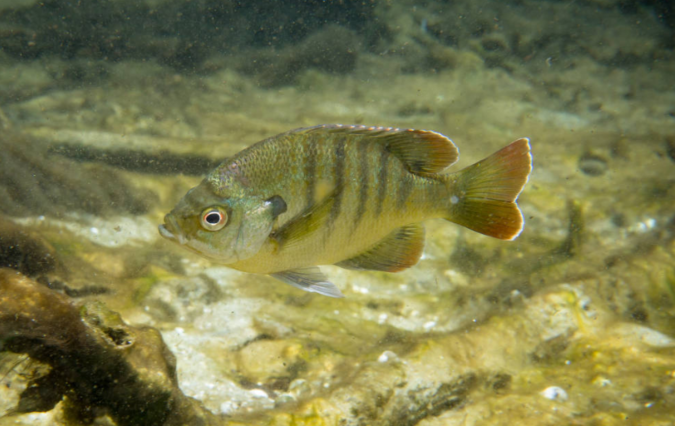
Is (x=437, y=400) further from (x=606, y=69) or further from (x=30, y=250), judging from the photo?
(x=606, y=69)

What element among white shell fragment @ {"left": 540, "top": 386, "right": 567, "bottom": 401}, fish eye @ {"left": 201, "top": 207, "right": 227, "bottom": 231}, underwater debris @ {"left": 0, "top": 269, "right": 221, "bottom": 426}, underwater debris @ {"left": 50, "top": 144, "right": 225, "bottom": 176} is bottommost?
white shell fragment @ {"left": 540, "top": 386, "right": 567, "bottom": 401}

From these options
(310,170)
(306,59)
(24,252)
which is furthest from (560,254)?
(306,59)

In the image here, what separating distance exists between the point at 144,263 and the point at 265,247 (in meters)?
3.08

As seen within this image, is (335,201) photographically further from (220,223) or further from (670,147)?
(670,147)

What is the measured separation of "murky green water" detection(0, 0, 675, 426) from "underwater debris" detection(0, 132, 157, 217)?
0.03 metres

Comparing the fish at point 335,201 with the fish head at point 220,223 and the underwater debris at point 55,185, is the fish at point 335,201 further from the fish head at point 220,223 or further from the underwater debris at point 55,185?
the underwater debris at point 55,185

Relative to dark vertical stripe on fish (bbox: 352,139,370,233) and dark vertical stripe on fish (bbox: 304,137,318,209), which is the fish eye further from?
dark vertical stripe on fish (bbox: 352,139,370,233)

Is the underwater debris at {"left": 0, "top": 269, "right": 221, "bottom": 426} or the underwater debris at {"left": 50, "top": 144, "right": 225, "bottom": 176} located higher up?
the underwater debris at {"left": 0, "top": 269, "right": 221, "bottom": 426}

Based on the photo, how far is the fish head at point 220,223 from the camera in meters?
1.88

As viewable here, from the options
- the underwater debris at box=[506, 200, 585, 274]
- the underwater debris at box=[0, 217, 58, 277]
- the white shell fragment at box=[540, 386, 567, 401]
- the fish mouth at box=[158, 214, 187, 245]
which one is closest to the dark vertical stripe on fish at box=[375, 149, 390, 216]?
the fish mouth at box=[158, 214, 187, 245]

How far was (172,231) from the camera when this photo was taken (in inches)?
74.2

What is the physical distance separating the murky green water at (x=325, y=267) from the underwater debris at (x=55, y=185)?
0.09ft

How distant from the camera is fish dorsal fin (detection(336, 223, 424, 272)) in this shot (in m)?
2.24

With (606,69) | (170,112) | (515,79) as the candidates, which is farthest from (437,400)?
(606,69)
